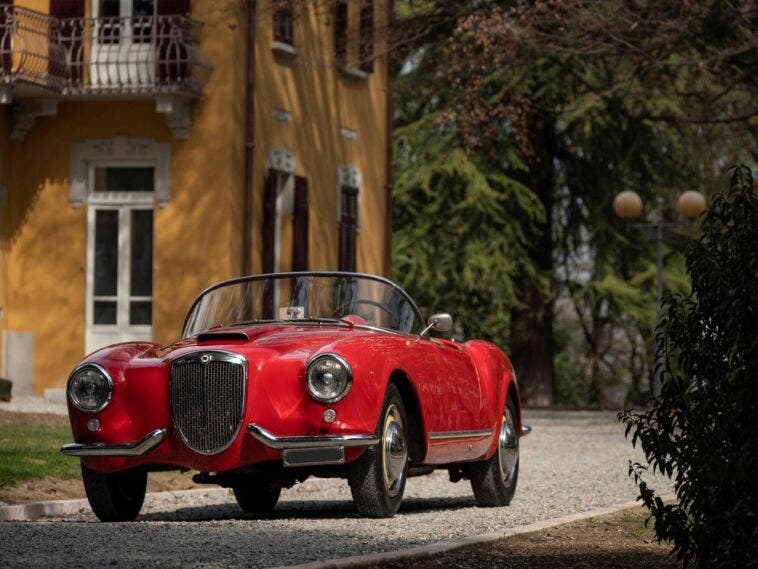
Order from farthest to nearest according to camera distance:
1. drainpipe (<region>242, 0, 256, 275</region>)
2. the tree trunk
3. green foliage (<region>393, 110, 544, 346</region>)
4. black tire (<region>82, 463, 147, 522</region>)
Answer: the tree trunk, green foliage (<region>393, 110, 544, 346</region>), drainpipe (<region>242, 0, 256, 275</region>), black tire (<region>82, 463, 147, 522</region>)

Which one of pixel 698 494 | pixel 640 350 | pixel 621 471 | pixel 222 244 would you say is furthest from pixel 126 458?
pixel 640 350

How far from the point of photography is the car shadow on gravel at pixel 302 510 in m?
11.9

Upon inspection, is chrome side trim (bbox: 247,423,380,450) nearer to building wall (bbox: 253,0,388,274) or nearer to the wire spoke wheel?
the wire spoke wheel

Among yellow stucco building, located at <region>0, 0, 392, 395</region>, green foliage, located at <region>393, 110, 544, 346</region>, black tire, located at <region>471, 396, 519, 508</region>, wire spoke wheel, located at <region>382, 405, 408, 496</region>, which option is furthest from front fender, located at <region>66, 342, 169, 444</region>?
green foliage, located at <region>393, 110, 544, 346</region>

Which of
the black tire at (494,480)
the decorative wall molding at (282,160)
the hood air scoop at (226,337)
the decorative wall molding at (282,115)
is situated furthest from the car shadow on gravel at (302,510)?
the decorative wall molding at (282,115)

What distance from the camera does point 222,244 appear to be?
24938 millimetres

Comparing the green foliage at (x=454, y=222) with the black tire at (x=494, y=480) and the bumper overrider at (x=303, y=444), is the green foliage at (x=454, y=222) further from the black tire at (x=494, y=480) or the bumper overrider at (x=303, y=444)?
the bumper overrider at (x=303, y=444)

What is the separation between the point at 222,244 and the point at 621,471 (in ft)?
29.7

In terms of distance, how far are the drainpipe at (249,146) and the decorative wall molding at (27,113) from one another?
2.67 meters

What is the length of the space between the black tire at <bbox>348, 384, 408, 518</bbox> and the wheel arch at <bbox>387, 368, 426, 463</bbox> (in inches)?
7.4

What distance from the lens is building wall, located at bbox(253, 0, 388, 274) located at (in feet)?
85.1

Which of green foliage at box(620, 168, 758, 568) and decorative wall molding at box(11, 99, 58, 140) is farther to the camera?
decorative wall molding at box(11, 99, 58, 140)

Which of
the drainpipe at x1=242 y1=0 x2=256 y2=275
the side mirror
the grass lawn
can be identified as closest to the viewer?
the side mirror

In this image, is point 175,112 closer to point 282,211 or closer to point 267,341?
point 282,211
